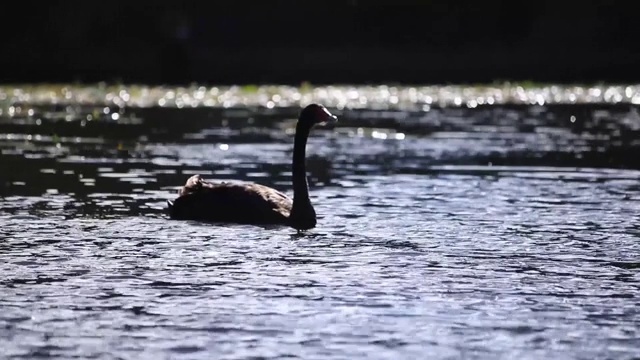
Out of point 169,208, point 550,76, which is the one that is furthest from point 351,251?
point 550,76

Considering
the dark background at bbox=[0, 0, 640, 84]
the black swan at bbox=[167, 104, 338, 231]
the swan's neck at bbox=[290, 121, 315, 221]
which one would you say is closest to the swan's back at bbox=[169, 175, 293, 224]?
the black swan at bbox=[167, 104, 338, 231]

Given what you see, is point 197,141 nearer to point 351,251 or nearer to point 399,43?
point 351,251

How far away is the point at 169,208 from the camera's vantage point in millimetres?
17766

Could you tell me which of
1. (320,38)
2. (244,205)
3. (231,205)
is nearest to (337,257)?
(244,205)

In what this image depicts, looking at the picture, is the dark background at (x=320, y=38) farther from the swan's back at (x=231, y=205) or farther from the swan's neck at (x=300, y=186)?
the swan's back at (x=231, y=205)

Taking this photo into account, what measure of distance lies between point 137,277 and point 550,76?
138 ft

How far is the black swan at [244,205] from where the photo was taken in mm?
16844

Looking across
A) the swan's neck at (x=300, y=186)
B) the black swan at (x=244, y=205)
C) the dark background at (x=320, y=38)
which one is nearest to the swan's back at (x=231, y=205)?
the black swan at (x=244, y=205)

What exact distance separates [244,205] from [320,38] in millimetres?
47319

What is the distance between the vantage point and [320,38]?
64000mm

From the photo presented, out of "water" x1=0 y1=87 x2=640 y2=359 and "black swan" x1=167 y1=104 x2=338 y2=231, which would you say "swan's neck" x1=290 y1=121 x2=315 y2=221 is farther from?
"water" x1=0 y1=87 x2=640 y2=359

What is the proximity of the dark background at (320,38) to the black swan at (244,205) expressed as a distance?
125 feet

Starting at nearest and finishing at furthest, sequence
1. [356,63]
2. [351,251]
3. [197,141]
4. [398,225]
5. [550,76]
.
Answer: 1. [351,251]
2. [398,225]
3. [197,141]
4. [550,76]
5. [356,63]

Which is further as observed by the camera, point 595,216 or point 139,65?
point 139,65
